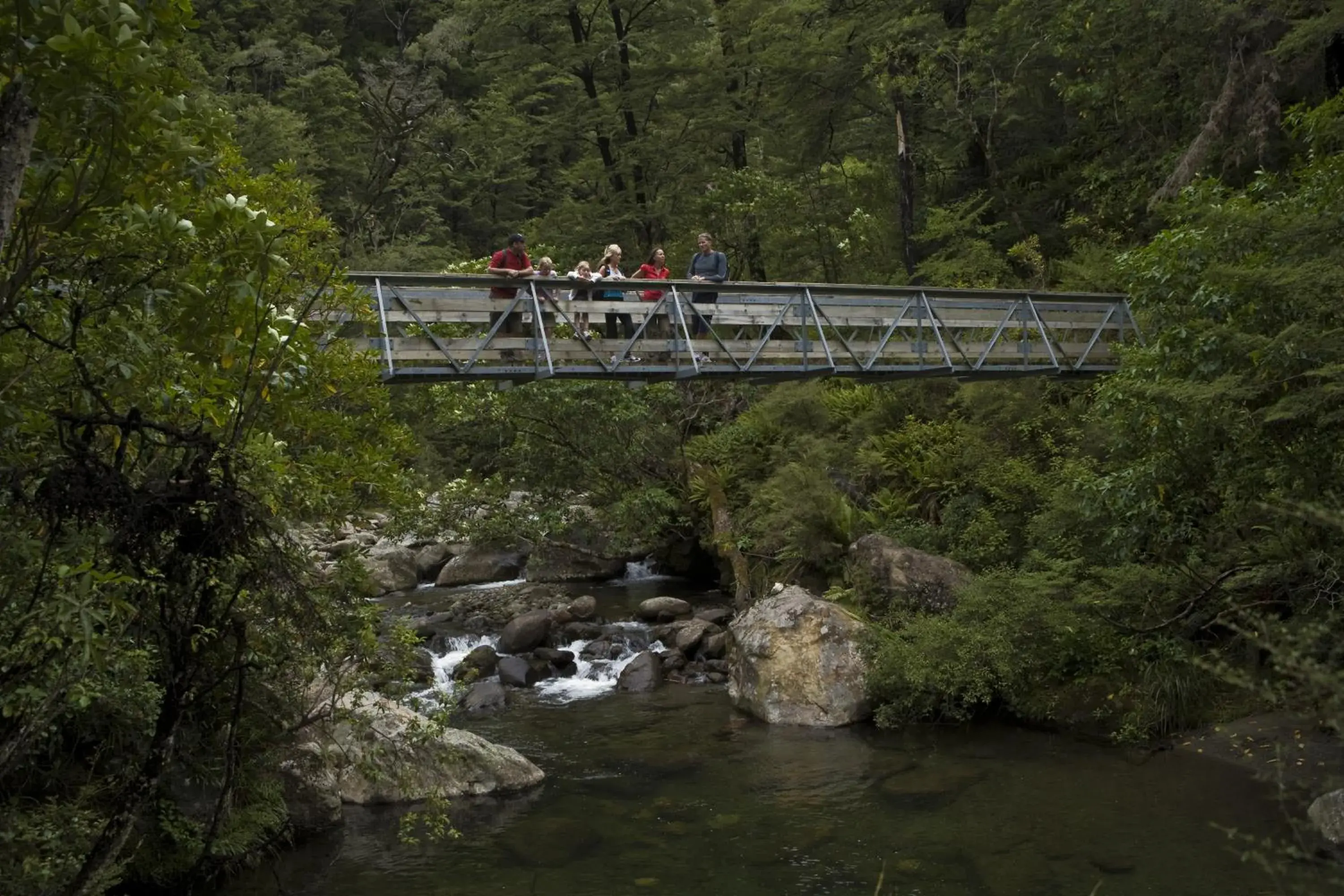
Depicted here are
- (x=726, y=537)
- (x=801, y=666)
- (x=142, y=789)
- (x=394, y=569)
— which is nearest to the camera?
(x=142, y=789)

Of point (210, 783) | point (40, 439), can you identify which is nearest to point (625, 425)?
point (210, 783)

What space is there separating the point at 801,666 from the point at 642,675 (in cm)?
288

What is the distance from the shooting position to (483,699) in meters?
16.1

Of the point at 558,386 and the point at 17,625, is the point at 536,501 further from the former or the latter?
the point at 17,625

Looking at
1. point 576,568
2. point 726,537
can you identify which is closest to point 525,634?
point 726,537

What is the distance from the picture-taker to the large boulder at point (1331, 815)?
954cm

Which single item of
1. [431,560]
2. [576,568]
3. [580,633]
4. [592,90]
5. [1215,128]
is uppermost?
[592,90]

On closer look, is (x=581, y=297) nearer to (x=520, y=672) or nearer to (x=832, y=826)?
(x=520, y=672)

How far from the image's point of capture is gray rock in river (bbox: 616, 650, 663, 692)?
55.0 ft

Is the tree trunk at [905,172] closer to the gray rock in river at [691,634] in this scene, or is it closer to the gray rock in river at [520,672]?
the gray rock in river at [691,634]

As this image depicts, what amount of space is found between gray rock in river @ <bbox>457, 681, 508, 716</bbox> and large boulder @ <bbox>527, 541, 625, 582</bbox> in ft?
21.0

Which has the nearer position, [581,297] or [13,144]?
[13,144]

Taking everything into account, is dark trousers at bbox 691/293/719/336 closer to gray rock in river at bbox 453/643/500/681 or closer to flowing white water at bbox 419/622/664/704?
flowing white water at bbox 419/622/664/704

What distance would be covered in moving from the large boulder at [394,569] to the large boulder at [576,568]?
7.60ft
